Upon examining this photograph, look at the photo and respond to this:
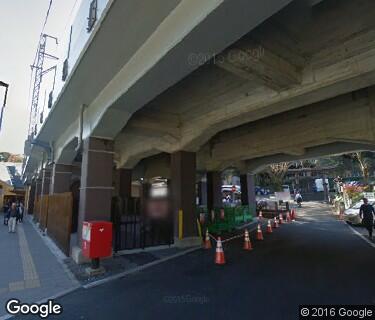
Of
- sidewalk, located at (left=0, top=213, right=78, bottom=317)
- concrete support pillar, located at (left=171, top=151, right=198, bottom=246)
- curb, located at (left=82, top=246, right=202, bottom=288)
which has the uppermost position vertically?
concrete support pillar, located at (left=171, top=151, right=198, bottom=246)

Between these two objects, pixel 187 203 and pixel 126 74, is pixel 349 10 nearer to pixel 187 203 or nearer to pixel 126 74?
pixel 126 74

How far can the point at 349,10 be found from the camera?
5035 millimetres

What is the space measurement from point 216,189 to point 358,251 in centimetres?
1143

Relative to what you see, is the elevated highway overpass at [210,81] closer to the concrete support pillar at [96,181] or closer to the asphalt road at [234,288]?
the concrete support pillar at [96,181]

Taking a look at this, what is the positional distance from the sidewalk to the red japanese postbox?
795mm

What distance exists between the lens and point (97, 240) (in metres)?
7.11

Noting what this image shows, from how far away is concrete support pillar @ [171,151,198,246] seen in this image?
37.8 ft

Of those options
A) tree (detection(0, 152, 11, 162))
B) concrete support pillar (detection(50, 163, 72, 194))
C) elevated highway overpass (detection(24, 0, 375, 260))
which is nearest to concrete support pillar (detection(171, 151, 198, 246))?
elevated highway overpass (detection(24, 0, 375, 260))

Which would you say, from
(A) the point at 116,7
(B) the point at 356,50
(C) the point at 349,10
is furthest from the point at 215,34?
(B) the point at 356,50

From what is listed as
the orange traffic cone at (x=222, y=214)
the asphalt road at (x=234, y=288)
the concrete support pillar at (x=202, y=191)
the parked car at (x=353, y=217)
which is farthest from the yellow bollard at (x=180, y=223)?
the concrete support pillar at (x=202, y=191)

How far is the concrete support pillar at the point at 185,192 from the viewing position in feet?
37.8

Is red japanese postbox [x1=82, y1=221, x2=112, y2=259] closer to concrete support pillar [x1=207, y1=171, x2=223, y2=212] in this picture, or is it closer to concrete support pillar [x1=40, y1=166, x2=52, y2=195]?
concrete support pillar [x1=207, y1=171, x2=223, y2=212]

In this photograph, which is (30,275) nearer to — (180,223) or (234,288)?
(234,288)

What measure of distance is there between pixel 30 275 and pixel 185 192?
6689 mm
